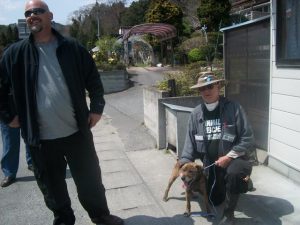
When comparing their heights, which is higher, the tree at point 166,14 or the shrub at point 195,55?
the tree at point 166,14

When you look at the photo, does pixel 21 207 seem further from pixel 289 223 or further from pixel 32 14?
pixel 289 223

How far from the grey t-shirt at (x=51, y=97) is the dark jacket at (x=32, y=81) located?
1.6 inches

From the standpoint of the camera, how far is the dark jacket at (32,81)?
3379 mm

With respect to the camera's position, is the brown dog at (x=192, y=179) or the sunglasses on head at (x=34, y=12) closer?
the sunglasses on head at (x=34, y=12)

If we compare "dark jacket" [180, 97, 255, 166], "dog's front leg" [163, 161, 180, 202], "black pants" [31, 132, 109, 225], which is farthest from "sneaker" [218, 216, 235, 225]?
"black pants" [31, 132, 109, 225]

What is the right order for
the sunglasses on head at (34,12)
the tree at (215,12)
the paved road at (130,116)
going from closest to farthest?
the sunglasses on head at (34,12), the paved road at (130,116), the tree at (215,12)

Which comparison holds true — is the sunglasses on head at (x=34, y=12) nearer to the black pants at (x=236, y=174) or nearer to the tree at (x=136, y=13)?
the black pants at (x=236, y=174)

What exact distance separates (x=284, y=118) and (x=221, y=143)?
1.23 m

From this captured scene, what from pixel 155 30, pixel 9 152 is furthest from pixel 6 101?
pixel 155 30

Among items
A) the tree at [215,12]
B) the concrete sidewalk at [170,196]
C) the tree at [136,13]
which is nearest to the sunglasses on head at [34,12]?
the concrete sidewalk at [170,196]

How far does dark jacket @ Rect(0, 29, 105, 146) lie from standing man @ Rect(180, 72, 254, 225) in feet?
3.40

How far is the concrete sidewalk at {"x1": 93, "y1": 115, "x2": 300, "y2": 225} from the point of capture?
3.94 meters

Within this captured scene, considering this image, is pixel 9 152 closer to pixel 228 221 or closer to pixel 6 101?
pixel 6 101

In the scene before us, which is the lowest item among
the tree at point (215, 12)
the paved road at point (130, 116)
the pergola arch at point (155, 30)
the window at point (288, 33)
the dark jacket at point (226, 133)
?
the paved road at point (130, 116)
